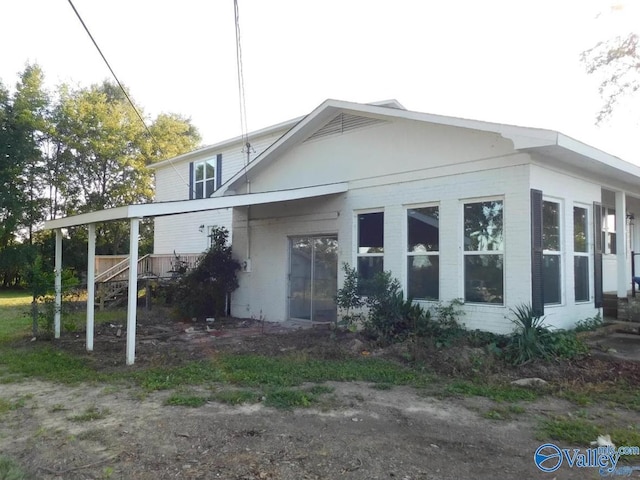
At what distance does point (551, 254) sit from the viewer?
312 inches

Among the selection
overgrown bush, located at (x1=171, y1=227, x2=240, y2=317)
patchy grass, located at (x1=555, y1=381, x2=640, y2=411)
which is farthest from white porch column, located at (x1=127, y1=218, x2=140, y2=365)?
patchy grass, located at (x1=555, y1=381, x2=640, y2=411)

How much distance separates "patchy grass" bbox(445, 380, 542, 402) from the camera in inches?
209

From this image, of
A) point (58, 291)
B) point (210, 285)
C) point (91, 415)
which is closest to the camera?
point (91, 415)

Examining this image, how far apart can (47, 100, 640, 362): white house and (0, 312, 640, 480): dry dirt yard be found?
2.32m

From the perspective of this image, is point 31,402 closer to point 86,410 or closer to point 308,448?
point 86,410

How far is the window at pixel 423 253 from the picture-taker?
8578 millimetres

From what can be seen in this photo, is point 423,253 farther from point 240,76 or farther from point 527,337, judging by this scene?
point 240,76

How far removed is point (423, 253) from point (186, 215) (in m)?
14.3

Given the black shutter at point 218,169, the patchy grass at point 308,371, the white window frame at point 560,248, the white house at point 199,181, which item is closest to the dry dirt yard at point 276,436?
the patchy grass at point 308,371

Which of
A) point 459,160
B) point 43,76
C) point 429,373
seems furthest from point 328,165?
point 43,76

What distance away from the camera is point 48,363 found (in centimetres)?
732

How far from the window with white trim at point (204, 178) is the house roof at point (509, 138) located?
7.77 m

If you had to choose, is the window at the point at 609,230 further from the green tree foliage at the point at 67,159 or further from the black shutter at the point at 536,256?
the green tree foliage at the point at 67,159

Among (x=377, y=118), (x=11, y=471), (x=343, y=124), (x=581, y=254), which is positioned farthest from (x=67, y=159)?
(x=11, y=471)
